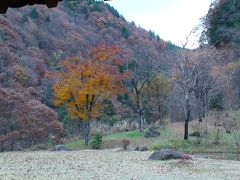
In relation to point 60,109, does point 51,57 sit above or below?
above

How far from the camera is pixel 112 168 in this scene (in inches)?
544

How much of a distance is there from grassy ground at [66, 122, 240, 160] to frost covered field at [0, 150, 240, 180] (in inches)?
105

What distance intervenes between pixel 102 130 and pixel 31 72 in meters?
12.3

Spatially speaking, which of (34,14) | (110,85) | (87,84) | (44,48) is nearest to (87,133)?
(87,84)

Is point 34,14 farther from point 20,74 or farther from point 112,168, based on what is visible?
Result: point 112,168

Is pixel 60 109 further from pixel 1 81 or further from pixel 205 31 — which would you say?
pixel 205 31

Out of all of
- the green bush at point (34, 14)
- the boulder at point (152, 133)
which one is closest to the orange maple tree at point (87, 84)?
the boulder at point (152, 133)

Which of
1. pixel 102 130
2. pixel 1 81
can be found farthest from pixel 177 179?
pixel 1 81

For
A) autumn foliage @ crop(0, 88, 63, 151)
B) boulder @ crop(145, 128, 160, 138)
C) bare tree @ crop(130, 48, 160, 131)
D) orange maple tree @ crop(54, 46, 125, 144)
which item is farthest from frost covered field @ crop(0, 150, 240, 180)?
bare tree @ crop(130, 48, 160, 131)

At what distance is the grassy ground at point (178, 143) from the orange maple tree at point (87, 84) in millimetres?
1922

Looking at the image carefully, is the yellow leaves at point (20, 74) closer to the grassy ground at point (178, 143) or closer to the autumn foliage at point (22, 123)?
the autumn foliage at point (22, 123)

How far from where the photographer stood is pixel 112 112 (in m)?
37.4

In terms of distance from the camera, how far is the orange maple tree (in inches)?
951

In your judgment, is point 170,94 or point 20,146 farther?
point 170,94
